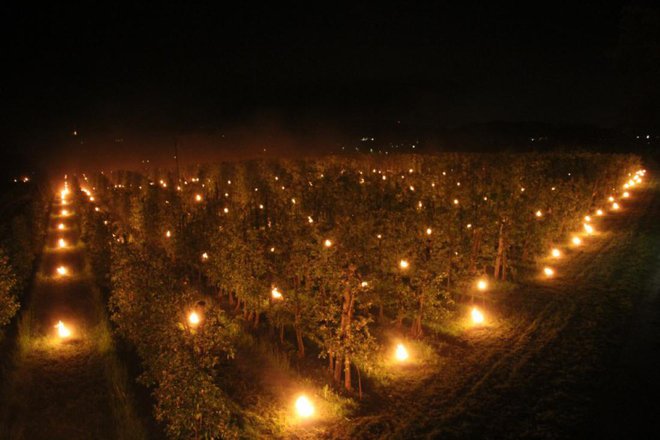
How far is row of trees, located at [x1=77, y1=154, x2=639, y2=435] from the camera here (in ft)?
28.6

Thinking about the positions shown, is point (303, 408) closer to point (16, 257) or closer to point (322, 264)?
point (322, 264)

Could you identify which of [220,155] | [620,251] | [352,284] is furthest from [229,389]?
[220,155]

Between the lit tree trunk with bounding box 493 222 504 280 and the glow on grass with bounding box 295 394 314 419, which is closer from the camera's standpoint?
the glow on grass with bounding box 295 394 314 419

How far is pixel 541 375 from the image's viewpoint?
9680mm

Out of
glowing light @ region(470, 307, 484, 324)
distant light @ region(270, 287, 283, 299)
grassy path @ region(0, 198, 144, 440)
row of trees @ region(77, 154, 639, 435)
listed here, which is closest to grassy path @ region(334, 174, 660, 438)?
glowing light @ region(470, 307, 484, 324)

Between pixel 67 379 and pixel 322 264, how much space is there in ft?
23.8

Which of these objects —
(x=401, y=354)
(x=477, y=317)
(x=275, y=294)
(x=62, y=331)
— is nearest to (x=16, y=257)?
(x=62, y=331)

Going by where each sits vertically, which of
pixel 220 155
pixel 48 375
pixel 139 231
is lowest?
pixel 48 375

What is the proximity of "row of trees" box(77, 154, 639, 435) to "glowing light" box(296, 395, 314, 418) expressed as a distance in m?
1.20

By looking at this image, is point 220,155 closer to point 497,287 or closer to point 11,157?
point 11,157

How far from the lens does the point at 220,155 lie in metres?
89.9

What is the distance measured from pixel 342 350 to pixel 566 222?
55.2 ft

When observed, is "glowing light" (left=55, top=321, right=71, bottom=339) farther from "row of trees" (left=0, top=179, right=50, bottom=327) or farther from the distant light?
the distant light

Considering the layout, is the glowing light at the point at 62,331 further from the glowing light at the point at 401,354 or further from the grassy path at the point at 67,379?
the glowing light at the point at 401,354
